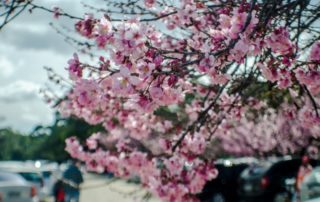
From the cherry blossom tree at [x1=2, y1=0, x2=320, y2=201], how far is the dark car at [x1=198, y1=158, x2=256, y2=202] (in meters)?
4.70

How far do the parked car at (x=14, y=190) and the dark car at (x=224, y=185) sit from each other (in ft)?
14.6

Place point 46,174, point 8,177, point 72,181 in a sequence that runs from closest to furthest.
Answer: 1. point 8,177
2. point 72,181
3. point 46,174

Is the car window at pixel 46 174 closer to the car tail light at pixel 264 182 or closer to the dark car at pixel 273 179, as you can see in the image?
the dark car at pixel 273 179

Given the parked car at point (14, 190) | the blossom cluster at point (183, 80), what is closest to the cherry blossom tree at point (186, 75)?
the blossom cluster at point (183, 80)

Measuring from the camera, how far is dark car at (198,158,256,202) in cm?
1420

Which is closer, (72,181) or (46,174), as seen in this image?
(72,181)

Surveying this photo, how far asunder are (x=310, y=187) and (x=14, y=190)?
6.08 m

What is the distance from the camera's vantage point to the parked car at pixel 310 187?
9945 mm

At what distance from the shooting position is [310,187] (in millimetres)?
10117

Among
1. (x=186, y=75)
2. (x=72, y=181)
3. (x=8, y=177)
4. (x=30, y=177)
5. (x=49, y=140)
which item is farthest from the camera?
(x=49, y=140)

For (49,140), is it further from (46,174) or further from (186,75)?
(186,75)

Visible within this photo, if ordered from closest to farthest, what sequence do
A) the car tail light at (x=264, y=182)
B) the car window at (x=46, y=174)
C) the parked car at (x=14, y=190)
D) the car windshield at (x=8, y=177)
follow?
the parked car at (x=14, y=190) < the car windshield at (x=8, y=177) < the car tail light at (x=264, y=182) < the car window at (x=46, y=174)

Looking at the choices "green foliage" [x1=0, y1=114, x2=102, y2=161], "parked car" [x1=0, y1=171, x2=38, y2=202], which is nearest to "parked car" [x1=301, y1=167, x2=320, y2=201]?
"parked car" [x1=0, y1=171, x2=38, y2=202]

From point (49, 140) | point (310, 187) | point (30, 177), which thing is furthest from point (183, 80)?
point (49, 140)
